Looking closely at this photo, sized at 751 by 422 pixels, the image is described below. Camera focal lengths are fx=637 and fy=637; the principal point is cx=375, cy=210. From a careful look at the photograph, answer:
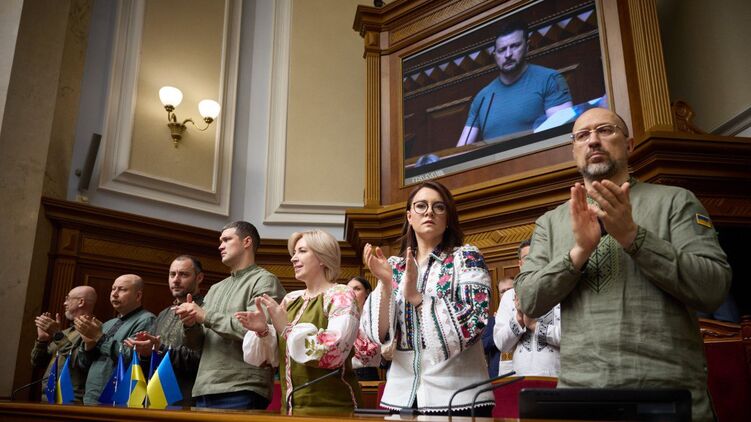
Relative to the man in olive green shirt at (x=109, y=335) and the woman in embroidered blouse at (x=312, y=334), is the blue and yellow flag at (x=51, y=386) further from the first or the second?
the woman in embroidered blouse at (x=312, y=334)

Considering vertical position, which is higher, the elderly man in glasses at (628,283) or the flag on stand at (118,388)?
the elderly man in glasses at (628,283)

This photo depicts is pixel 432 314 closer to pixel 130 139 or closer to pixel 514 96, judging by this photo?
pixel 514 96

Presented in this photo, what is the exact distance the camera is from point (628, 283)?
1.53 metres

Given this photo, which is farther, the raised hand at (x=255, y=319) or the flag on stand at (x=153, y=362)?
the flag on stand at (x=153, y=362)

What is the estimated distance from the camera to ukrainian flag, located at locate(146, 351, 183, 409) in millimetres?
2537

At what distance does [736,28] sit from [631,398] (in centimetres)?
426

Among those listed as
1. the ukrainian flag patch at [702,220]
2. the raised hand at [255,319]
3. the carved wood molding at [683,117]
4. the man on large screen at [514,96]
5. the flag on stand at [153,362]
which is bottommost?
the flag on stand at [153,362]

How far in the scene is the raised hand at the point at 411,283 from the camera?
1831 mm

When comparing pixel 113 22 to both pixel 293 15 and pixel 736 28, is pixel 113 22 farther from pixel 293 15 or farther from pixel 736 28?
pixel 736 28

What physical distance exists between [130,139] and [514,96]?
3.09 meters

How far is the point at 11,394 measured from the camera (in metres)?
4.09

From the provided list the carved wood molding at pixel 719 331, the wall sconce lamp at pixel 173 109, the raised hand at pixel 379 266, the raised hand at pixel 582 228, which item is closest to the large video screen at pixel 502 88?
the wall sconce lamp at pixel 173 109

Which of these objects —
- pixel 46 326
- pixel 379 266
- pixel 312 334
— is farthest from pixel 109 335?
pixel 379 266

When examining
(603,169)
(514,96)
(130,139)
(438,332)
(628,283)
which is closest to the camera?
(628,283)
